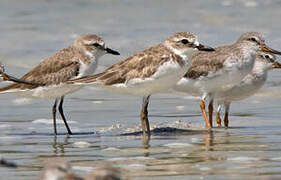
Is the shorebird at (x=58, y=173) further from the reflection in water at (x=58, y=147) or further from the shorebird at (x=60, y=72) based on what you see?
the shorebird at (x=60, y=72)

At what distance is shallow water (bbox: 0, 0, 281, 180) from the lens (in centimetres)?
838

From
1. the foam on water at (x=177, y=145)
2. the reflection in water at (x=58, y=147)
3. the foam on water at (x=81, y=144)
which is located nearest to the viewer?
the reflection in water at (x=58, y=147)

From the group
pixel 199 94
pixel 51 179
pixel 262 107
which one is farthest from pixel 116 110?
pixel 51 179

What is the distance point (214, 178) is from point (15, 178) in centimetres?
185

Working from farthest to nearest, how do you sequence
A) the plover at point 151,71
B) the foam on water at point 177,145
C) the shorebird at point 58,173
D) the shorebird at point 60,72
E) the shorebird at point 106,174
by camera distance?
the shorebird at point 60,72 < the plover at point 151,71 < the foam on water at point 177,145 < the shorebird at point 58,173 < the shorebird at point 106,174

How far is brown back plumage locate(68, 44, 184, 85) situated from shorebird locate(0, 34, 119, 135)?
0.53m

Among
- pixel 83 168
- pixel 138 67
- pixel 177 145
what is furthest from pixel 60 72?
pixel 83 168

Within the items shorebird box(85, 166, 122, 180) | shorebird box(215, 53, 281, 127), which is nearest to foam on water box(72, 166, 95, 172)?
shorebird box(85, 166, 122, 180)

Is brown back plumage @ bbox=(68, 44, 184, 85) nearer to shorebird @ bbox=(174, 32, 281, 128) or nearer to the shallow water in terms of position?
the shallow water

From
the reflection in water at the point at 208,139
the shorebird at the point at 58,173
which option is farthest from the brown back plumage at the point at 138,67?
the shorebird at the point at 58,173

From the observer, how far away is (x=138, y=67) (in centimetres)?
1080

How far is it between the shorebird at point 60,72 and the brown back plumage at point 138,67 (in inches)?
21.0

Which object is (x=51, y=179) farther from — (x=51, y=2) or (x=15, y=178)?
(x=51, y=2)

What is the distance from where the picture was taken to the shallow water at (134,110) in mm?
8375
